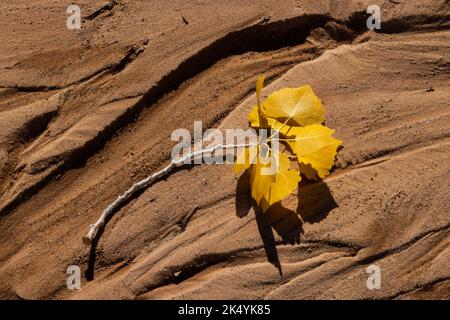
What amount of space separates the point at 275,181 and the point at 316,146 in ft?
0.86

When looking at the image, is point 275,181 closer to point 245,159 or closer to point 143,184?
point 245,159

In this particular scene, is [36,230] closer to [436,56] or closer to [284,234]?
[284,234]

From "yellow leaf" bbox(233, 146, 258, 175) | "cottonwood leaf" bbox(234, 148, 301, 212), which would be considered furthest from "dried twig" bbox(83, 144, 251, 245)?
"cottonwood leaf" bbox(234, 148, 301, 212)

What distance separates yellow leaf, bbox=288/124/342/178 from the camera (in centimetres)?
233

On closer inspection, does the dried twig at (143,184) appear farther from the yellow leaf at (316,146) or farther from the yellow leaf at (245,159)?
the yellow leaf at (316,146)

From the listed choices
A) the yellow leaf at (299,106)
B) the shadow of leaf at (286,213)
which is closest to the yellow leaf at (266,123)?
the yellow leaf at (299,106)

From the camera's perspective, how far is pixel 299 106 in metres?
2.35

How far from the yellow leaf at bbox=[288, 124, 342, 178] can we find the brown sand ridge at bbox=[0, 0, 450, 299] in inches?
5.6

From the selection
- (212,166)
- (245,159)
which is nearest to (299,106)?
(245,159)

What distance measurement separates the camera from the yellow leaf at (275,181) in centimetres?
229

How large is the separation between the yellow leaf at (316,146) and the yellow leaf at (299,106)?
4 centimetres
